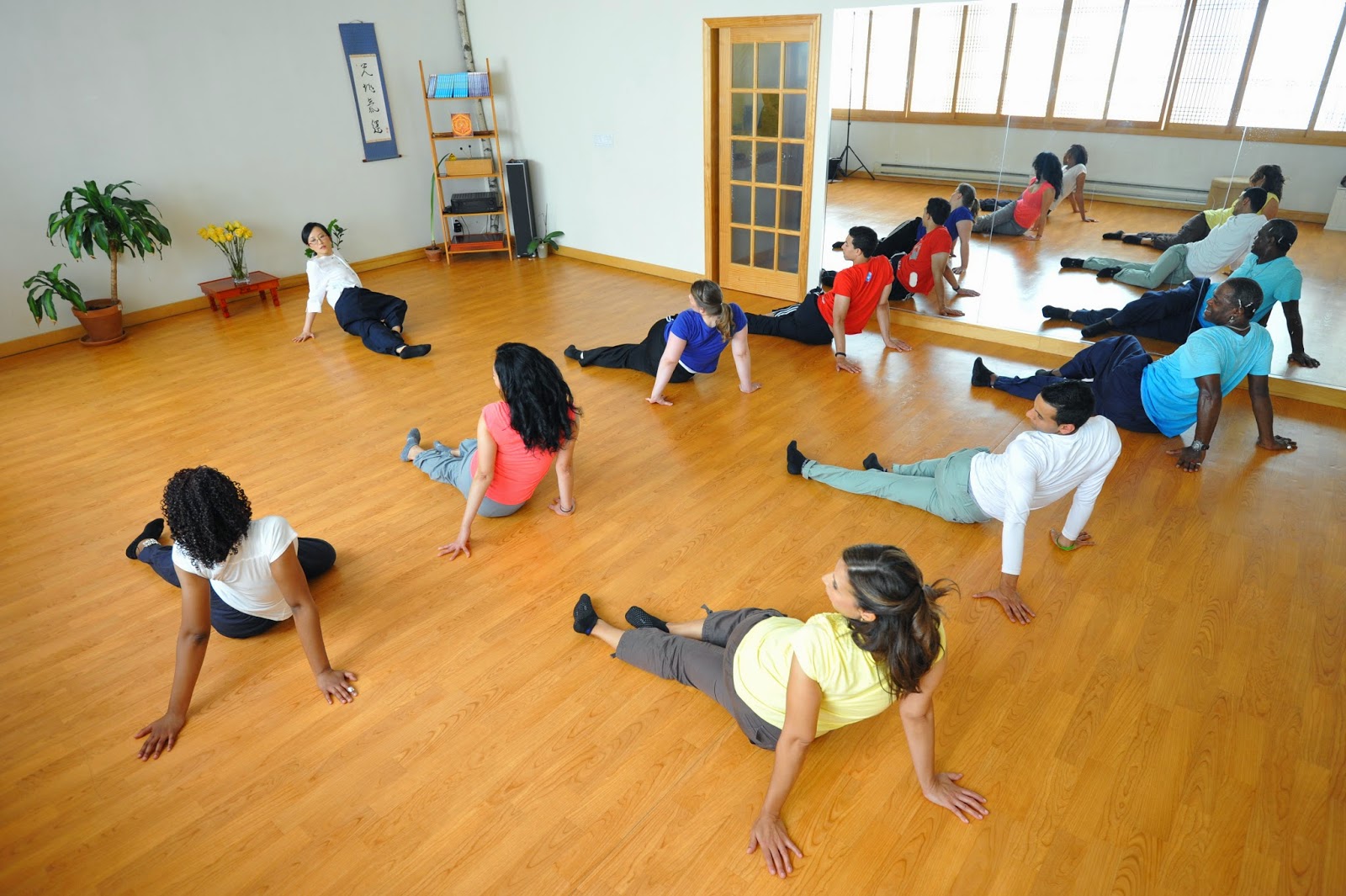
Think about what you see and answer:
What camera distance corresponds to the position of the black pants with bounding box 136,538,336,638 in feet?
8.73

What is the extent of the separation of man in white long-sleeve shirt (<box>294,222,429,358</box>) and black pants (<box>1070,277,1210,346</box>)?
15.4 feet

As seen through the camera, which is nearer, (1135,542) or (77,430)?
(1135,542)

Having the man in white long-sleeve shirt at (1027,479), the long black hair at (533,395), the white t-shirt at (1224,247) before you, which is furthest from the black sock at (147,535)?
the white t-shirt at (1224,247)

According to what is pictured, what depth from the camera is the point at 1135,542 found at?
314 cm

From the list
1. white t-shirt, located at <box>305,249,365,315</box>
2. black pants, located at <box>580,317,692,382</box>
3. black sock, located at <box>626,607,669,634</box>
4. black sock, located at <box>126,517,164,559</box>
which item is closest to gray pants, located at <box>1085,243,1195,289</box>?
black pants, located at <box>580,317,692,382</box>

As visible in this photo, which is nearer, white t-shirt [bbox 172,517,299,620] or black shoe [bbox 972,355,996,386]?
white t-shirt [bbox 172,517,299,620]

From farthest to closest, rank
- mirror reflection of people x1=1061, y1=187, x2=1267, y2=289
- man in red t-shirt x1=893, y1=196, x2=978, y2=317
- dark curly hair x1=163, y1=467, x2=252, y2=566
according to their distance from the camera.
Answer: man in red t-shirt x1=893, y1=196, x2=978, y2=317 < mirror reflection of people x1=1061, y1=187, x2=1267, y2=289 < dark curly hair x1=163, y1=467, x2=252, y2=566

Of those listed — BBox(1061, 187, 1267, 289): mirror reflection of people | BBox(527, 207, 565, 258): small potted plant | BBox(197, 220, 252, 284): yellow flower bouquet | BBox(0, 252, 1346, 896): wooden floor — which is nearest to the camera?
BBox(0, 252, 1346, 896): wooden floor

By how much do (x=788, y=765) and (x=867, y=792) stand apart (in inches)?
17.2

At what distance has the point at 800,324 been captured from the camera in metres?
5.22

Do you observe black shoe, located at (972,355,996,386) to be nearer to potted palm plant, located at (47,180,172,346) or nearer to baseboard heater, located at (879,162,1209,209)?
baseboard heater, located at (879,162,1209,209)

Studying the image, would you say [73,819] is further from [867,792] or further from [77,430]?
[77,430]

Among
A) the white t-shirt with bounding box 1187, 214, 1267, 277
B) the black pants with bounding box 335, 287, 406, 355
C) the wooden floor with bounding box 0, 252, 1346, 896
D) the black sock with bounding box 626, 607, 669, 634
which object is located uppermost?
the white t-shirt with bounding box 1187, 214, 1267, 277

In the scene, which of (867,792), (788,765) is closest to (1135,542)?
(867,792)
